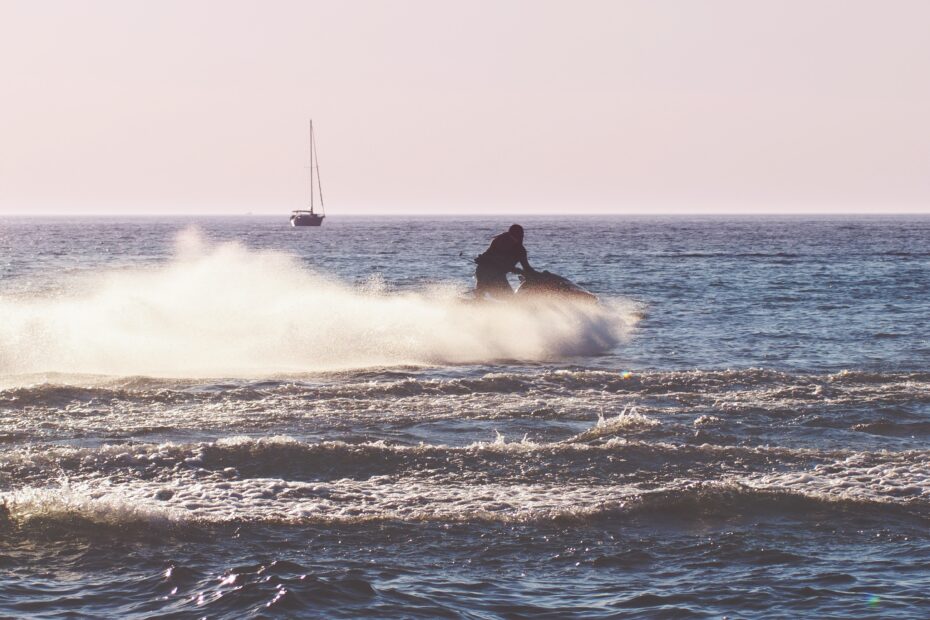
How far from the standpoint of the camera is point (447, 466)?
36.3 feet

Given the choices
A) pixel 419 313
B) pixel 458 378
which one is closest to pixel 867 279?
pixel 419 313

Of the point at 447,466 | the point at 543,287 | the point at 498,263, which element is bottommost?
the point at 447,466

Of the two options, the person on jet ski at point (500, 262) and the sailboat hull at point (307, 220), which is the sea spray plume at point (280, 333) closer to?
the person on jet ski at point (500, 262)

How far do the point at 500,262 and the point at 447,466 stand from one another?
11.5m

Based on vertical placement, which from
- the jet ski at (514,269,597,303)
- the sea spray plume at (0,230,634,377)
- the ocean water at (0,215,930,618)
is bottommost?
the ocean water at (0,215,930,618)

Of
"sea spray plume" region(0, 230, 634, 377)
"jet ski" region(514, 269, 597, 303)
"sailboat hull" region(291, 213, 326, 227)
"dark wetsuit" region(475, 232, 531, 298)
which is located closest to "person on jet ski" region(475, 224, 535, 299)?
"dark wetsuit" region(475, 232, 531, 298)

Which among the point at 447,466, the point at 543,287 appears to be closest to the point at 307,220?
the point at 543,287

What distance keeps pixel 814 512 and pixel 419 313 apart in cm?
1403

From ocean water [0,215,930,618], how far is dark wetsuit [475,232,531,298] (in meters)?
0.47

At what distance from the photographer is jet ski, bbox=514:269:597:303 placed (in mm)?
22703

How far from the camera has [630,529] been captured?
9133 millimetres

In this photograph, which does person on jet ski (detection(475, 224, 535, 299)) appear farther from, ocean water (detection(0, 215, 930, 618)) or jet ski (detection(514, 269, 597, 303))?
ocean water (detection(0, 215, 930, 618))

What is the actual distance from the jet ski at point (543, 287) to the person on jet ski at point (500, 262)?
0.56 ft

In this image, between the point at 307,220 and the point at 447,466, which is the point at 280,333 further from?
the point at 307,220
